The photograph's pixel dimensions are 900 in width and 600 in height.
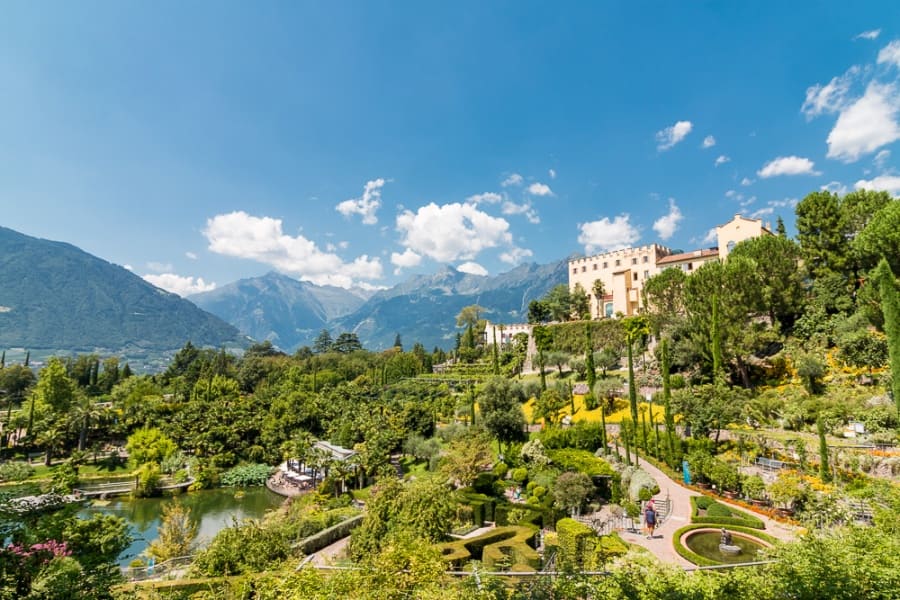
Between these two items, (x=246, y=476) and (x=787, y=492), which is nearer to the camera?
(x=787, y=492)

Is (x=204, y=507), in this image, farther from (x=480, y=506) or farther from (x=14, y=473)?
(x=480, y=506)

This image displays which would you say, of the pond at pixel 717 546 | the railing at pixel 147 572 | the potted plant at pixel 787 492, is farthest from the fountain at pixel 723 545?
the railing at pixel 147 572

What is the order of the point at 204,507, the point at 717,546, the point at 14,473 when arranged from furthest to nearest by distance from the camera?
1. the point at 204,507
2. the point at 14,473
3. the point at 717,546

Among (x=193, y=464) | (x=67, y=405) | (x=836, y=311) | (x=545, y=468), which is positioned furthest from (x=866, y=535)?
(x=67, y=405)

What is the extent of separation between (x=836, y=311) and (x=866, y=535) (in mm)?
33283

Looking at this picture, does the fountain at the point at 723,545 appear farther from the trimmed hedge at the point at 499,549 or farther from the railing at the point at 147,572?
the railing at the point at 147,572

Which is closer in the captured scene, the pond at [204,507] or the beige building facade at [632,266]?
the pond at [204,507]

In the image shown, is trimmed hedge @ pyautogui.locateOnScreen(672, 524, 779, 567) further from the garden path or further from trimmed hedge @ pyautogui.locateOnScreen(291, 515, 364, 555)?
trimmed hedge @ pyautogui.locateOnScreen(291, 515, 364, 555)

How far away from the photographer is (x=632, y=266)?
63.1 meters

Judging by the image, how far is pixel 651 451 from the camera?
28.6m

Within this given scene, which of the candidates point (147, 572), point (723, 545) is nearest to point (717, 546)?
point (723, 545)

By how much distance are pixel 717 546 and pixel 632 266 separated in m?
52.1

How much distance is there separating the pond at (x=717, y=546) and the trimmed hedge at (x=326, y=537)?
1392 centimetres

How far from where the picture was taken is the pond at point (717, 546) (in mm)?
14555
